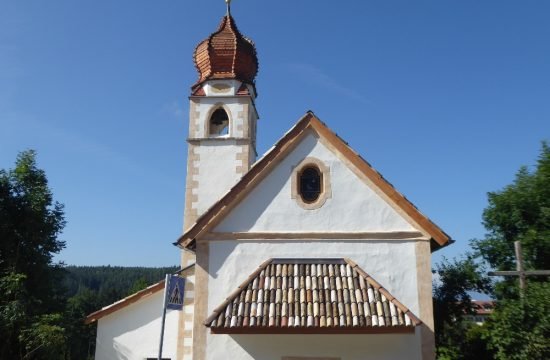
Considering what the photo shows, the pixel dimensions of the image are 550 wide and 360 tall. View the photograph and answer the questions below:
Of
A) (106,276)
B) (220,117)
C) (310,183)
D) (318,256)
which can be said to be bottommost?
(318,256)

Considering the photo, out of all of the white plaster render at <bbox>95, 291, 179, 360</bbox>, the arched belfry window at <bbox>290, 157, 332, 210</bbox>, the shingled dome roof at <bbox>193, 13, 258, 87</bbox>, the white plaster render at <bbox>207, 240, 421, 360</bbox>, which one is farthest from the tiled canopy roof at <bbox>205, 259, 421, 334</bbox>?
the shingled dome roof at <bbox>193, 13, 258, 87</bbox>

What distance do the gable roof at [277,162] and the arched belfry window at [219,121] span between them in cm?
711

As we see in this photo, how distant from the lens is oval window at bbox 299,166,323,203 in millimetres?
11188

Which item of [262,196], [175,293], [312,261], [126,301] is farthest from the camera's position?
[126,301]

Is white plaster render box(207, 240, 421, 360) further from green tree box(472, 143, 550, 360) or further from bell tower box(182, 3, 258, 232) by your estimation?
bell tower box(182, 3, 258, 232)

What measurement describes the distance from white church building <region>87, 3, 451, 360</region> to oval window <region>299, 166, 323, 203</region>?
2 cm

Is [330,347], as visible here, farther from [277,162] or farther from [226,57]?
[226,57]

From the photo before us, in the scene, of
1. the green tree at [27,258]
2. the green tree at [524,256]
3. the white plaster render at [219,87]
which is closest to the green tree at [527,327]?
the green tree at [524,256]

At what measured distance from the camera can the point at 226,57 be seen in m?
18.9

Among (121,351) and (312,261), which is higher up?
(312,261)

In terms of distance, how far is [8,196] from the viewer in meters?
20.3

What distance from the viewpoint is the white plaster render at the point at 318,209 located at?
426 inches

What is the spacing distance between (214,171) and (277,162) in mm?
Result: 6102

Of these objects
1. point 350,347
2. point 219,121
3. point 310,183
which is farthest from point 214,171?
point 350,347
